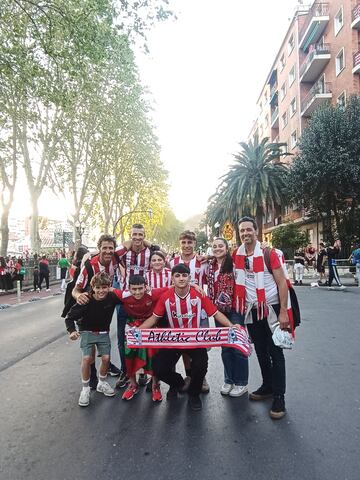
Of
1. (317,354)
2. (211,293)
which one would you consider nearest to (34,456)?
(211,293)

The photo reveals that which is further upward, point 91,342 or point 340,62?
point 340,62

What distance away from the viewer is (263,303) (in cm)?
373

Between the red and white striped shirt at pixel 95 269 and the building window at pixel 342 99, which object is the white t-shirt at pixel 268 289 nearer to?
the red and white striped shirt at pixel 95 269

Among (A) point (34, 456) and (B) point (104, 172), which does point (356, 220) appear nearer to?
(B) point (104, 172)

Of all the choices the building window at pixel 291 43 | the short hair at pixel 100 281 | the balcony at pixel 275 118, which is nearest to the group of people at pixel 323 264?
the short hair at pixel 100 281

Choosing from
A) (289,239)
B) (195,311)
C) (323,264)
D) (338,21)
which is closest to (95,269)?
(195,311)

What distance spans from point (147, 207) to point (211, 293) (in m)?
42.6

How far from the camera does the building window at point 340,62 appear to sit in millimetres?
26547

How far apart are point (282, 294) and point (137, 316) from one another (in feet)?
5.37

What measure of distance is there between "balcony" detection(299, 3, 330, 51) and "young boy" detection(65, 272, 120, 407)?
104ft

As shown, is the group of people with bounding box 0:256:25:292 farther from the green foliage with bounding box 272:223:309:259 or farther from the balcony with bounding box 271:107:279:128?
the balcony with bounding box 271:107:279:128

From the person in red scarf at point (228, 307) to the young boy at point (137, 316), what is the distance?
61 centimetres

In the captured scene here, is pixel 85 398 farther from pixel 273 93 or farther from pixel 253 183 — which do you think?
pixel 273 93

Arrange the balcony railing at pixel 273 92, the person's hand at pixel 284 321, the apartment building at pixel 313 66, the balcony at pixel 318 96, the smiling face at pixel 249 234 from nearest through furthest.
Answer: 1. the person's hand at pixel 284 321
2. the smiling face at pixel 249 234
3. the apartment building at pixel 313 66
4. the balcony at pixel 318 96
5. the balcony railing at pixel 273 92
